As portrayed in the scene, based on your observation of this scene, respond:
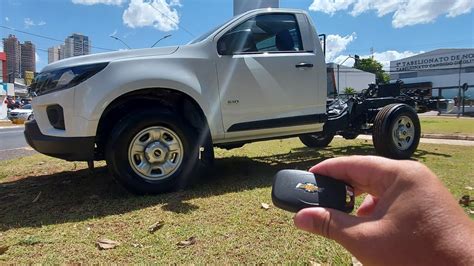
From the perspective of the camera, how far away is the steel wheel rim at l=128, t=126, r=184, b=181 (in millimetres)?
3914

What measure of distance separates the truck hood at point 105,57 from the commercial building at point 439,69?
186 ft

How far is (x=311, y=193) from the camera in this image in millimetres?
974

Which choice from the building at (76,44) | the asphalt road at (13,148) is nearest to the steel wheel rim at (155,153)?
the asphalt road at (13,148)

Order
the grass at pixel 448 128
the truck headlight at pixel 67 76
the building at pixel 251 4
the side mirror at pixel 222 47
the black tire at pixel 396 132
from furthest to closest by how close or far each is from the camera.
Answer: the building at pixel 251 4
the grass at pixel 448 128
the black tire at pixel 396 132
the side mirror at pixel 222 47
the truck headlight at pixel 67 76

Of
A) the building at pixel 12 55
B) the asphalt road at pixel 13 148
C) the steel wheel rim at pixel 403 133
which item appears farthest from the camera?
the building at pixel 12 55

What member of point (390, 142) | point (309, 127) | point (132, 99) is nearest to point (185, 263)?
point (132, 99)

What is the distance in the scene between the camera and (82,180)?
4.72 metres

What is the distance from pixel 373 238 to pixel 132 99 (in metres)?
3.51

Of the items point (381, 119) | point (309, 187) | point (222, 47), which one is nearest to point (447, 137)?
point (381, 119)

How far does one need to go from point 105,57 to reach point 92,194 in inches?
52.5

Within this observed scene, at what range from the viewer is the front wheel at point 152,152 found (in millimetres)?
3811

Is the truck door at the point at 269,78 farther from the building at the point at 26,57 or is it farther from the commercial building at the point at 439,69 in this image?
the building at the point at 26,57

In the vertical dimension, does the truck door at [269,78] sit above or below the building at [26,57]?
below

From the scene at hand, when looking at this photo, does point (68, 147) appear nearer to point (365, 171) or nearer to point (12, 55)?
point (365, 171)
